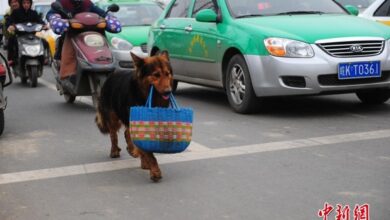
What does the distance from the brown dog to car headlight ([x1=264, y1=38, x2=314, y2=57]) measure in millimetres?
2488

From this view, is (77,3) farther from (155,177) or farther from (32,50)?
(155,177)

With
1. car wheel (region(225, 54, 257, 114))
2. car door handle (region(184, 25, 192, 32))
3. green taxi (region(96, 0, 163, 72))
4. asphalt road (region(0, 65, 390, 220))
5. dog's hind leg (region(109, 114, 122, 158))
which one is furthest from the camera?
green taxi (region(96, 0, 163, 72))

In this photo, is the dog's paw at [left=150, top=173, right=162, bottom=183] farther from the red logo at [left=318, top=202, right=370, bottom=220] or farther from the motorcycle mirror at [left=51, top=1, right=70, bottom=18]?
the motorcycle mirror at [left=51, top=1, right=70, bottom=18]

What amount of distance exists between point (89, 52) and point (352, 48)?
11.3 feet

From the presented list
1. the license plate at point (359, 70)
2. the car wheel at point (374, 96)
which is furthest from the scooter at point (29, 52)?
the license plate at point (359, 70)

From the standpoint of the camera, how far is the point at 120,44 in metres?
13.1

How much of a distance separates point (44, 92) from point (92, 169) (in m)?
6.59

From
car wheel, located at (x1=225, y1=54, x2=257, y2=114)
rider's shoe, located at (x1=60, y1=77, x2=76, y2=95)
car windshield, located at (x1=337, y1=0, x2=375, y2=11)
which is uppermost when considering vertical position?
car wheel, located at (x1=225, y1=54, x2=257, y2=114)

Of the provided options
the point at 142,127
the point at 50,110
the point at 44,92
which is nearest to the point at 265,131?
the point at 142,127

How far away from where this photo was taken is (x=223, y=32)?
Result: 30.0 ft

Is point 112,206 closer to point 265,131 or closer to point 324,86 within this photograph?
point 265,131

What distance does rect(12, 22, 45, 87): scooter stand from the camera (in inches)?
516

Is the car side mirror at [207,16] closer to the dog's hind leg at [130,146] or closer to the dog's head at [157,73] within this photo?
the dog's hind leg at [130,146]

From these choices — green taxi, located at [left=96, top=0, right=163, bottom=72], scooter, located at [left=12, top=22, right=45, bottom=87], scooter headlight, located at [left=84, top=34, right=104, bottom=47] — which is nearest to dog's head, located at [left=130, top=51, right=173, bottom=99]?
scooter headlight, located at [left=84, top=34, right=104, bottom=47]
